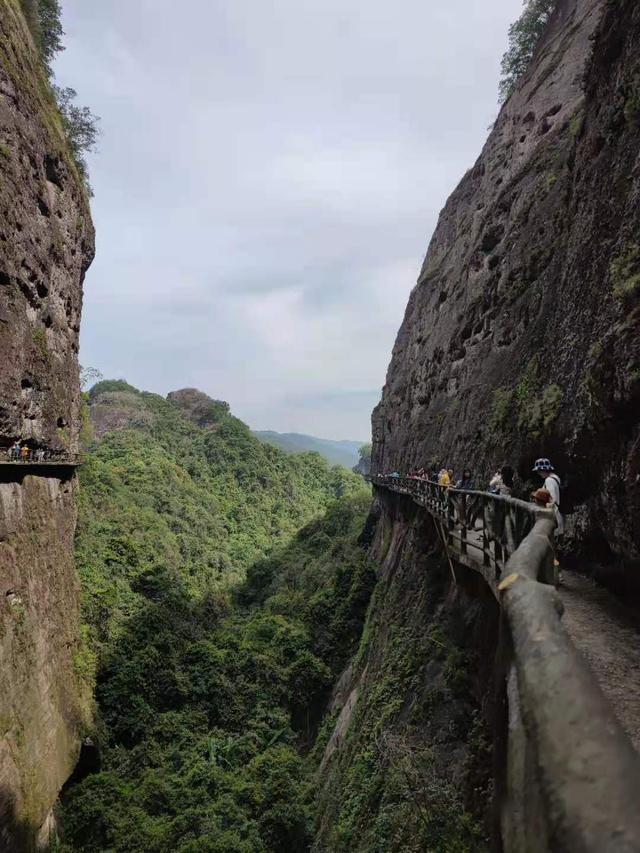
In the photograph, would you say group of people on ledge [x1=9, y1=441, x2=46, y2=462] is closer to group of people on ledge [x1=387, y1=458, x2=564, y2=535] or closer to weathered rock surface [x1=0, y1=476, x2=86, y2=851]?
weathered rock surface [x1=0, y1=476, x2=86, y2=851]

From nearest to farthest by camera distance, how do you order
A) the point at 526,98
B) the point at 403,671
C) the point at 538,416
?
the point at 538,416
the point at 403,671
the point at 526,98

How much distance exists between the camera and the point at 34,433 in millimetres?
17938

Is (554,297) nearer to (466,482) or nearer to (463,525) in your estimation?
(466,482)

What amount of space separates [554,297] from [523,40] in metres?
30.8

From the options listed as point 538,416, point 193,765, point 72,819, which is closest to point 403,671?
point 538,416

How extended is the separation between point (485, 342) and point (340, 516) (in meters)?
43.0

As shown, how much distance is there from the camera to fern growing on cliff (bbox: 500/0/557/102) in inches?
1261

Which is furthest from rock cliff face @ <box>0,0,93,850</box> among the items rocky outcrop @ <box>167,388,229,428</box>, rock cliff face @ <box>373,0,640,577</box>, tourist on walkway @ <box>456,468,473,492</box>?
rocky outcrop @ <box>167,388,229,428</box>

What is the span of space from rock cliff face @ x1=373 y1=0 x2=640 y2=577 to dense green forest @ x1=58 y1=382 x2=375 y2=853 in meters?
13.1

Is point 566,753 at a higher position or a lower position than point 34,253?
lower

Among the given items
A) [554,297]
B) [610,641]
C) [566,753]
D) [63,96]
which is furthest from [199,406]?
[566,753]

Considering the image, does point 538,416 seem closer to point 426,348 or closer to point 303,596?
point 426,348

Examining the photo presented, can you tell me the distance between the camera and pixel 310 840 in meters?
17.2

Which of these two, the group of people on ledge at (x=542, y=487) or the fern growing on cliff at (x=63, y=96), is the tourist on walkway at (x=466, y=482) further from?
the fern growing on cliff at (x=63, y=96)
